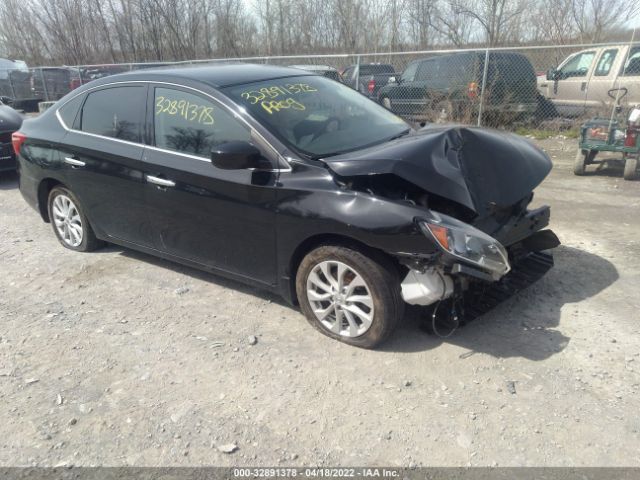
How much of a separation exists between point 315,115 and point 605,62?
9890 mm

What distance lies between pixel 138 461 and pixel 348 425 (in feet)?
3.49

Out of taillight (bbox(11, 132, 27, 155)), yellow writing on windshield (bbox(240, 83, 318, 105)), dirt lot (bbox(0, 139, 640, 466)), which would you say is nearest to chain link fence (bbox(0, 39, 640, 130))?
taillight (bbox(11, 132, 27, 155))

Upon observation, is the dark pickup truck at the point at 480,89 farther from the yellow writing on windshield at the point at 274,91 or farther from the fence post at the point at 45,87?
the fence post at the point at 45,87

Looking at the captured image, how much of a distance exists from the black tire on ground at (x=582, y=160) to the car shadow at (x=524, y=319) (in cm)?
375

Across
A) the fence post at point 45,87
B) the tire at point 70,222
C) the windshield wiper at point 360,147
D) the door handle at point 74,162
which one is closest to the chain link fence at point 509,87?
the tire at point 70,222

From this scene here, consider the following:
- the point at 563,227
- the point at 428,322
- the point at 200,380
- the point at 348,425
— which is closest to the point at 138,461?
the point at 200,380

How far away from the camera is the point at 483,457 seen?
8.25 ft

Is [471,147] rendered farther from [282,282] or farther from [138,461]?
[138,461]

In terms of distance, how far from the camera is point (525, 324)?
3.62 metres

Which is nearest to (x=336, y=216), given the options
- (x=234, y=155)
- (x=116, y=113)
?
(x=234, y=155)

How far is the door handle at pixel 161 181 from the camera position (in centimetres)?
400

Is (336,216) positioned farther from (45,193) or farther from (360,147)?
(45,193)

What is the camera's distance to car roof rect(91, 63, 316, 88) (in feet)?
13.2

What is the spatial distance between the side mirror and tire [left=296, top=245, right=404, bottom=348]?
733 millimetres
